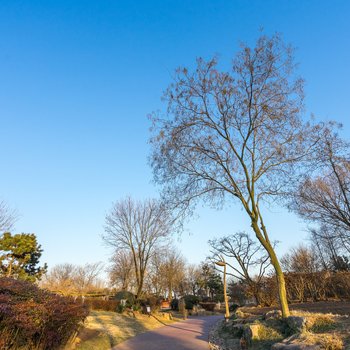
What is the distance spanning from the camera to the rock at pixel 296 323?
6866 mm

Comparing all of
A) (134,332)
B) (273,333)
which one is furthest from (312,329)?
(134,332)

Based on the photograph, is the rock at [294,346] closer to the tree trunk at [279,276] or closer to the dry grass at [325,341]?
the dry grass at [325,341]

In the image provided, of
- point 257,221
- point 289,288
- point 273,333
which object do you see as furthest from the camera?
point 289,288

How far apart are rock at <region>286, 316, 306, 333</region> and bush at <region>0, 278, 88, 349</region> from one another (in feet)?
19.6

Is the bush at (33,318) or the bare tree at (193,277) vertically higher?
the bare tree at (193,277)

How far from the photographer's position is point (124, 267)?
42.5 meters

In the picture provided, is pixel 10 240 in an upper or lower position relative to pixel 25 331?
upper

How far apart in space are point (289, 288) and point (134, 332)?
1068 centimetres

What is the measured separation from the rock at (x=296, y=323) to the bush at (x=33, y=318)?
599cm

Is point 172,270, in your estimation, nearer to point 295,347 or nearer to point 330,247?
point 330,247

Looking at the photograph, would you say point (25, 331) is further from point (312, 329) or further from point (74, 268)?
point (74, 268)

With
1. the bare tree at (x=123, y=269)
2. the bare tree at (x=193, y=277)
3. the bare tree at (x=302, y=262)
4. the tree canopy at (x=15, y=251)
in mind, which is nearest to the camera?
the tree canopy at (x=15, y=251)

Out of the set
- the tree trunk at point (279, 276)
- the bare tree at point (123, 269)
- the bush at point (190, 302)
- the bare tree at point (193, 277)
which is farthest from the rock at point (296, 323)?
the bare tree at point (193, 277)

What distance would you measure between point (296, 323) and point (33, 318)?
674 centimetres
